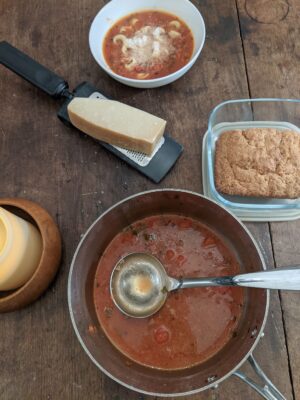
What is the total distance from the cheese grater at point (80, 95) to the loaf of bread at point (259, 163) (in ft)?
0.37

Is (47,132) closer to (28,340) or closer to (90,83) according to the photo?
(90,83)

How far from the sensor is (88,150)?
89 cm

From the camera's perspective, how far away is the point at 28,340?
766 mm

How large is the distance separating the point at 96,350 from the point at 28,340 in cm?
20

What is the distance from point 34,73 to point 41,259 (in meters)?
0.45

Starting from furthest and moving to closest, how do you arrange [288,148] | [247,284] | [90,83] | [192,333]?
[90,83]
[288,148]
[192,333]
[247,284]

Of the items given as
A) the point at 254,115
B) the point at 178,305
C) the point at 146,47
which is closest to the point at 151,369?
the point at 178,305

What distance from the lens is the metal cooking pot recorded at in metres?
0.62

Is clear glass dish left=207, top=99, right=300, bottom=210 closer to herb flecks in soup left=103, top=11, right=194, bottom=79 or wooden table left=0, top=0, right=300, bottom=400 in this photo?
wooden table left=0, top=0, right=300, bottom=400

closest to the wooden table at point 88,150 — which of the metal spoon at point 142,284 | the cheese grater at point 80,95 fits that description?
the cheese grater at point 80,95

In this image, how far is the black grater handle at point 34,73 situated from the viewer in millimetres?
862

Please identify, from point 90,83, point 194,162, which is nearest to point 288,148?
point 194,162

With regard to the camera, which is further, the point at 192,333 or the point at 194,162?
the point at 194,162

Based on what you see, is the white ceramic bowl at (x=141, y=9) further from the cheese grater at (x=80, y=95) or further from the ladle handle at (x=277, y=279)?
the ladle handle at (x=277, y=279)
